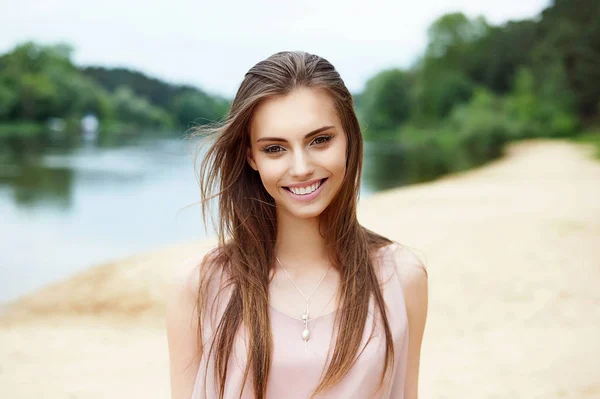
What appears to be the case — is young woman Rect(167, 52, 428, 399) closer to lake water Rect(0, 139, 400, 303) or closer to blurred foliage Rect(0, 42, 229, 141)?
lake water Rect(0, 139, 400, 303)

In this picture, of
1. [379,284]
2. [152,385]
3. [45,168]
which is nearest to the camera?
[379,284]

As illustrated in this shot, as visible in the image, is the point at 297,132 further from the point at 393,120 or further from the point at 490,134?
the point at 393,120

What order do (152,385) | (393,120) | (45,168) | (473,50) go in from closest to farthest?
1. (152,385)
2. (45,168)
3. (473,50)
4. (393,120)

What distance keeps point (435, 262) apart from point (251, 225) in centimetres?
605

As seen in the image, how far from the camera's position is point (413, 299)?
1851 millimetres

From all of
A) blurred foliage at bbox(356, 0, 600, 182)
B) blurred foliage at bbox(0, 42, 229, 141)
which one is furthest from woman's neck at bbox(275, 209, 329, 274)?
blurred foliage at bbox(0, 42, 229, 141)

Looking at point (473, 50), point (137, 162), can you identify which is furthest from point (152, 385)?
point (473, 50)

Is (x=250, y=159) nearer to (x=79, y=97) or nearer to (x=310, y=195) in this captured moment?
(x=310, y=195)

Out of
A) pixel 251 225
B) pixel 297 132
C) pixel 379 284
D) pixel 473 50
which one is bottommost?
pixel 379 284

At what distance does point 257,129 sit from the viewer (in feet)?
5.69

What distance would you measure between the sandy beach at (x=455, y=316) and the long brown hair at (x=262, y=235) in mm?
2800

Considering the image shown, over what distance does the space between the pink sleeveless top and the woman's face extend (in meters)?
0.34

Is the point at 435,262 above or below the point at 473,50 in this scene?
below

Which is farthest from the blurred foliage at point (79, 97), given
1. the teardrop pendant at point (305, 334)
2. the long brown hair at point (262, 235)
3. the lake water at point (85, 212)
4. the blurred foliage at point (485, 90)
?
the teardrop pendant at point (305, 334)
